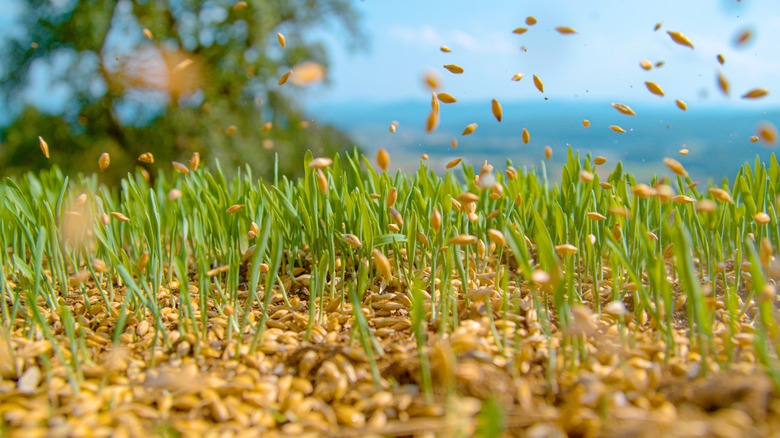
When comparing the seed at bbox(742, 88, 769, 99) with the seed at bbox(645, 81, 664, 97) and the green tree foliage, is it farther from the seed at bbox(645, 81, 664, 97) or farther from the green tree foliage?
the green tree foliage

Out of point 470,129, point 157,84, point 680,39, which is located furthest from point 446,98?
point 157,84

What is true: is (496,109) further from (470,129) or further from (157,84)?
(157,84)

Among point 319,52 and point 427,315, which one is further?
point 319,52

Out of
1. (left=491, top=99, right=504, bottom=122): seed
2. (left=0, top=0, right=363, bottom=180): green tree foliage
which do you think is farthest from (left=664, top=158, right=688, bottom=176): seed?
(left=0, top=0, right=363, bottom=180): green tree foliage

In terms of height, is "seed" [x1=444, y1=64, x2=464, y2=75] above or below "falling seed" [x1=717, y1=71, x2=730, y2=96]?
above

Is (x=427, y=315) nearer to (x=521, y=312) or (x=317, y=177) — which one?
(x=521, y=312)

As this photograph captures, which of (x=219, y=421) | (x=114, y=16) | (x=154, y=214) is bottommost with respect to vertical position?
(x=219, y=421)

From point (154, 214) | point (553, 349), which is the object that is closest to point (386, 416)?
point (553, 349)
